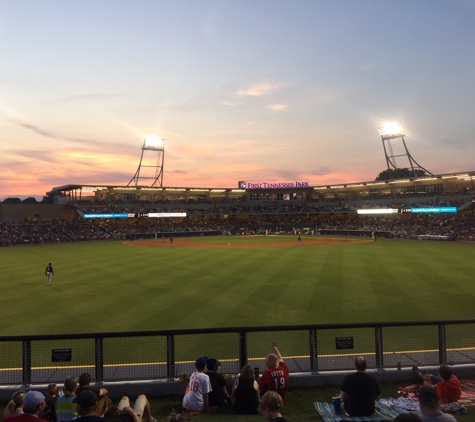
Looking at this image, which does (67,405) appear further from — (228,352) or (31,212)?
(31,212)

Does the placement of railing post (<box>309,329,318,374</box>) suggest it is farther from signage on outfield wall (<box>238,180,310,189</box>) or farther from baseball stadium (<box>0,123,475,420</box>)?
signage on outfield wall (<box>238,180,310,189</box>)

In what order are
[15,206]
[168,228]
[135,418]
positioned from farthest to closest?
[168,228]
[15,206]
[135,418]

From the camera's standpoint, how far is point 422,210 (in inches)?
2761

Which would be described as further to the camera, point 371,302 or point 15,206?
point 15,206

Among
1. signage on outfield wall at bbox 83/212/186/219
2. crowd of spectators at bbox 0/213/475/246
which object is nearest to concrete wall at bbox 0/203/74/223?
crowd of spectators at bbox 0/213/475/246

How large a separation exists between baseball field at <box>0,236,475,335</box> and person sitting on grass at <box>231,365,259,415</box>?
736 cm

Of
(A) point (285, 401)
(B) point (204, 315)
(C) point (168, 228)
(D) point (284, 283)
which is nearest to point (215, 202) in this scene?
(C) point (168, 228)

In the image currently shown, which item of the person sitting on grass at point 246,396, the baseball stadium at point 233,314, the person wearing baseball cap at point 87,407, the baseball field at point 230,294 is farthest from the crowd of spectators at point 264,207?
the person wearing baseball cap at point 87,407

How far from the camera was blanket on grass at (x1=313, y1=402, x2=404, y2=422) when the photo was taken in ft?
20.7

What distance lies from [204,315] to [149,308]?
2.92m

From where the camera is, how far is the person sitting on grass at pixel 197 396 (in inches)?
270

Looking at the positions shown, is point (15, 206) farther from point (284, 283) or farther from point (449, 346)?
point (449, 346)

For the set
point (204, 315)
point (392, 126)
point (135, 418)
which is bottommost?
point (204, 315)

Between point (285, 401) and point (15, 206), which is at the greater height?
point (15, 206)
